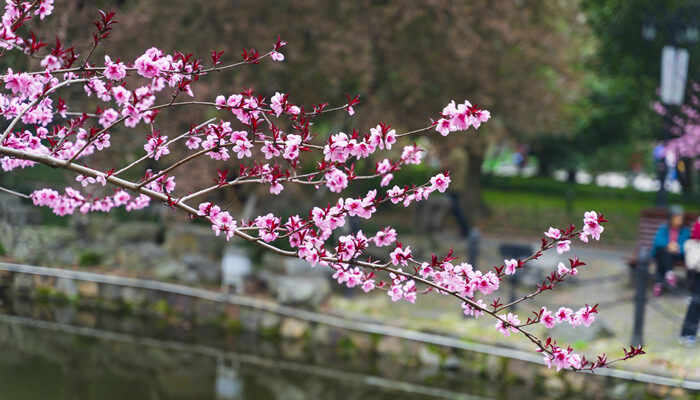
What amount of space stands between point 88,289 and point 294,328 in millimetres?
3366

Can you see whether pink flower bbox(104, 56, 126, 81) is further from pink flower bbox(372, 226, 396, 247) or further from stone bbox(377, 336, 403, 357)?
stone bbox(377, 336, 403, 357)

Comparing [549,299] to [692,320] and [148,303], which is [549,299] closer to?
[692,320]

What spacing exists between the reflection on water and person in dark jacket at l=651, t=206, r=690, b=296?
9.73ft

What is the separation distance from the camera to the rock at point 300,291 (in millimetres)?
10078

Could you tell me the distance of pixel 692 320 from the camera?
8586mm

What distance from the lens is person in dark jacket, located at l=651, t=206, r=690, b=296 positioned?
1002cm

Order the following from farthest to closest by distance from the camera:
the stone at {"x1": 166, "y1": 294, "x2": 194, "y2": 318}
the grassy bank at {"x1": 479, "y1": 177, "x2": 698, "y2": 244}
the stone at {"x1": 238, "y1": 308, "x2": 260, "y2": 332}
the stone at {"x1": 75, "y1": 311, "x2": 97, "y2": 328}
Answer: the grassy bank at {"x1": 479, "y1": 177, "x2": 698, "y2": 244}, the stone at {"x1": 166, "y1": 294, "x2": 194, "y2": 318}, the stone at {"x1": 75, "y1": 311, "x2": 97, "y2": 328}, the stone at {"x1": 238, "y1": 308, "x2": 260, "y2": 332}

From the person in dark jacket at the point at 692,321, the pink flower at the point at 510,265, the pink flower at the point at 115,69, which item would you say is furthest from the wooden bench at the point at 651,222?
the pink flower at the point at 115,69

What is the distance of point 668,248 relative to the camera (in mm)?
10008

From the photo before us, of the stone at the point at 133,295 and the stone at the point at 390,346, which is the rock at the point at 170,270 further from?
the stone at the point at 390,346

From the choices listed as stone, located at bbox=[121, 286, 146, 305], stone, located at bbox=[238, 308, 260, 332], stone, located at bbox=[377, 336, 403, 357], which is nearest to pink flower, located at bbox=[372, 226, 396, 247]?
stone, located at bbox=[377, 336, 403, 357]

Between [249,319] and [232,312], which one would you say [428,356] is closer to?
[249,319]

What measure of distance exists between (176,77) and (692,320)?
23.8 feet

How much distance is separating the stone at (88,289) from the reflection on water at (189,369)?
0.67 meters
